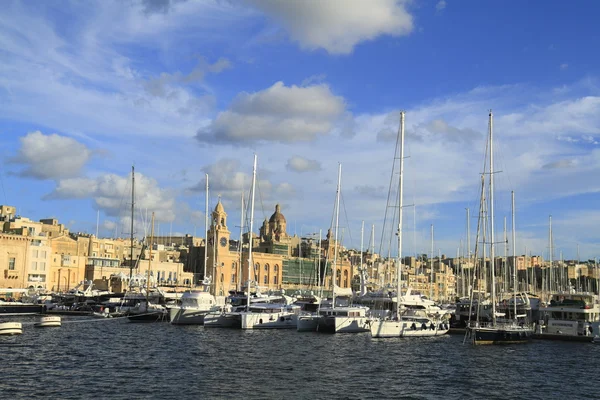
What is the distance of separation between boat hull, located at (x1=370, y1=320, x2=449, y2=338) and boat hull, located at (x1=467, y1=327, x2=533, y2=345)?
19.4 ft

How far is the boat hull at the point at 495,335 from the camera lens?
50.0m

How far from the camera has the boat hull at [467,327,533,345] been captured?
164 feet

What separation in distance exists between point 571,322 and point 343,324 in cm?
2060

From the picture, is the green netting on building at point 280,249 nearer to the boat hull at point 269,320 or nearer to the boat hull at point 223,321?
the boat hull at point 269,320

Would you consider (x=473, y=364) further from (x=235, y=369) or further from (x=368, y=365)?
(x=235, y=369)

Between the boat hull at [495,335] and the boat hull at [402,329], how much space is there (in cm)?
590

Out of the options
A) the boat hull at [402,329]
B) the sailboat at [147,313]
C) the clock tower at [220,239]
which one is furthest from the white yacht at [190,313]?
the clock tower at [220,239]

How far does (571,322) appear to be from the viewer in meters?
59.1

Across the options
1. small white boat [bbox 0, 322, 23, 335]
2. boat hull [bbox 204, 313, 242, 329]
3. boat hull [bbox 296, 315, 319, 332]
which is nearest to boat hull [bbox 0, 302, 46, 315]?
boat hull [bbox 204, 313, 242, 329]

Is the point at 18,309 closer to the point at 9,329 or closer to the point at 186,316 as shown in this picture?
the point at 186,316

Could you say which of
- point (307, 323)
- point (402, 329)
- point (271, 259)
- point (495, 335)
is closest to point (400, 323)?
point (402, 329)

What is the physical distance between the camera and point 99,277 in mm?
121500

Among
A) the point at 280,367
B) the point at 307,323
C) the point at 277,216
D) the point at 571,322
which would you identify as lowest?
the point at 280,367

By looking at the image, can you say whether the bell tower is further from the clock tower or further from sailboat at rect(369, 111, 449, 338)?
sailboat at rect(369, 111, 449, 338)
